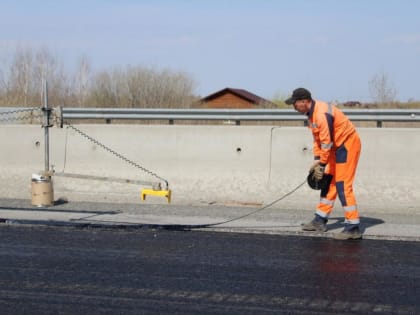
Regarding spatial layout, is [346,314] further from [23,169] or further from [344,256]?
[23,169]

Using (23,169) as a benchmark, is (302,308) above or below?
below

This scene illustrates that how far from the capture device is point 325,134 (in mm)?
9656

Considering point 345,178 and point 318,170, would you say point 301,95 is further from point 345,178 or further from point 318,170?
point 345,178

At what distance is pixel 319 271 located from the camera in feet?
25.5

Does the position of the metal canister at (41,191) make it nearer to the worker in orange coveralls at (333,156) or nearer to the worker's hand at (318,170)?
the worker in orange coveralls at (333,156)

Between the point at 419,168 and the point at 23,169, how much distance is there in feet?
20.0

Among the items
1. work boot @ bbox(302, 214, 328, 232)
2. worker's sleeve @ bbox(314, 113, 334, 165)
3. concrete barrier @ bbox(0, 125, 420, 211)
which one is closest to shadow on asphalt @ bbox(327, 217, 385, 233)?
work boot @ bbox(302, 214, 328, 232)

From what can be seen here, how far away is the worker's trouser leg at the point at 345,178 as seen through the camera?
31.9ft

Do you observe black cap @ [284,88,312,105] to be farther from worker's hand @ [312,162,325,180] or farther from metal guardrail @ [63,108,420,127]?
metal guardrail @ [63,108,420,127]

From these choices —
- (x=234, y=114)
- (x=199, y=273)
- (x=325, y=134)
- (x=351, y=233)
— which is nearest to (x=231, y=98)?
(x=234, y=114)

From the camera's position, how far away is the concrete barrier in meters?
11.6

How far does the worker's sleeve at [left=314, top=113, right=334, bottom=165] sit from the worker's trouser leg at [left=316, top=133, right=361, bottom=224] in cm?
19

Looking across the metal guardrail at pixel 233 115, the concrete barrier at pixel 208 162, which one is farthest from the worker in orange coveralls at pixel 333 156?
the metal guardrail at pixel 233 115

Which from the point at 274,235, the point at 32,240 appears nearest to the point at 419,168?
the point at 274,235
